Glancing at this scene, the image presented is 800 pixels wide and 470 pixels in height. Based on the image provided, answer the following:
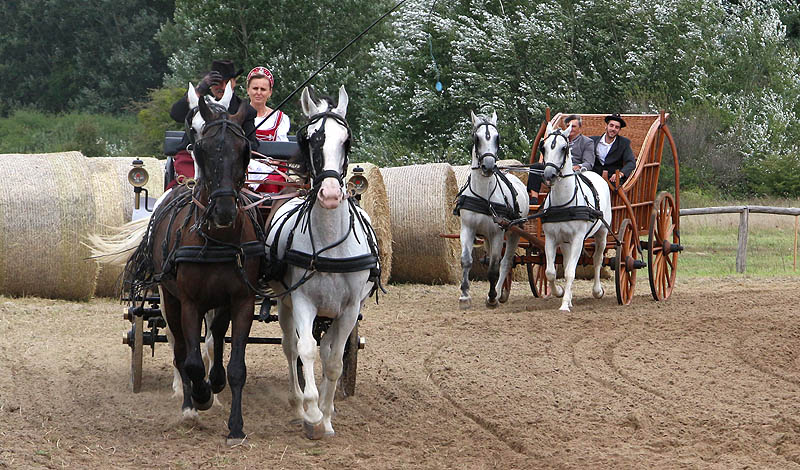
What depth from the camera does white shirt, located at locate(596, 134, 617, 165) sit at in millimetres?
12203

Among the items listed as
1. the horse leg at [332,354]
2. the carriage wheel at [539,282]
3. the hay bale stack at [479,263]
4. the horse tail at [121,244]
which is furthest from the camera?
the hay bale stack at [479,263]

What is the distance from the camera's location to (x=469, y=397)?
278 inches

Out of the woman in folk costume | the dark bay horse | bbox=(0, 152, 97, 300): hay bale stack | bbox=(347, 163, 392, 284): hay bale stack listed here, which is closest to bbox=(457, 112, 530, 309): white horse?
bbox=(347, 163, 392, 284): hay bale stack

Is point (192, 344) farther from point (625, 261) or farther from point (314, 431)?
point (625, 261)

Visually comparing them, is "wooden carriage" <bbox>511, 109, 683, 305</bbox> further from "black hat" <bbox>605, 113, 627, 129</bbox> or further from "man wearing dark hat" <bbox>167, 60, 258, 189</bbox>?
"man wearing dark hat" <bbox>167, 60, 258, 189</bbox>

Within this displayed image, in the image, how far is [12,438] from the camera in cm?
580

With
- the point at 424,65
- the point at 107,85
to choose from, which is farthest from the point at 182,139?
the point at 107,85

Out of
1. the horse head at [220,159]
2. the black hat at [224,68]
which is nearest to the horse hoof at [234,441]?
the horse head at [220,159]

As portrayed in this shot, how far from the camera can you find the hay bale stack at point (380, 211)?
1316 centimetres

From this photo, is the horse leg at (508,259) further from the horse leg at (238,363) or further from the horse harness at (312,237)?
the horse leg at (238,363)

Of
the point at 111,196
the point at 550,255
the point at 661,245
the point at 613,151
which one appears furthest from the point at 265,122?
the point at 661,245

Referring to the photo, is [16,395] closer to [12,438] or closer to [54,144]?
[12,438]

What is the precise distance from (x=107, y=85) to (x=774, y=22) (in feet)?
77.0

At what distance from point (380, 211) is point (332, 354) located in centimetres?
736
